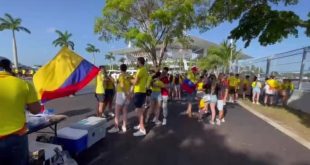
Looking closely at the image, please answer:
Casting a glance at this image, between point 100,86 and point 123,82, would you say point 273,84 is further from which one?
point 123,82

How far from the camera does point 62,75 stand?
554 centimetres

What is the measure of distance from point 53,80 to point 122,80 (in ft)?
7.33

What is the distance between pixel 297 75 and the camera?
14070mm

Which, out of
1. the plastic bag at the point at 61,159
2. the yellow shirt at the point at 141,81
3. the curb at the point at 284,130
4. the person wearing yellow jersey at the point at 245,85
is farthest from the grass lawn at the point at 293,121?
the plastic bag at the point at 61,159

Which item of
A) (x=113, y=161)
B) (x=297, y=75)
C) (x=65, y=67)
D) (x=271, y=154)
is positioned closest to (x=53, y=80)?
(x=65, y=67)

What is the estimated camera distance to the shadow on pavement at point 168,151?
536 centimetres

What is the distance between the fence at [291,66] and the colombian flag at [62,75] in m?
10.8

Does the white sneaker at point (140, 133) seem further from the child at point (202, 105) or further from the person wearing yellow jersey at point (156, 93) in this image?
the child at point (202, 105)

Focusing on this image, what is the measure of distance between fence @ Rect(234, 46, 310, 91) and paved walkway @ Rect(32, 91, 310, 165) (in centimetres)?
601

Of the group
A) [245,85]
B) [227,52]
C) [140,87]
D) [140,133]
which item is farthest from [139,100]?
[227,52]

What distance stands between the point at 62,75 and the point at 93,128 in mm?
1210

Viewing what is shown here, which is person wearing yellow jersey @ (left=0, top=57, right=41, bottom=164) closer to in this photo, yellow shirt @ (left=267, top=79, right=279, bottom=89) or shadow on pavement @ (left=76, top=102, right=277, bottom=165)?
shadow on pavement @ (left=76, top=102, right=277, bottom=165)

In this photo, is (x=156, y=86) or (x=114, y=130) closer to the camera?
(x=114, y=130)

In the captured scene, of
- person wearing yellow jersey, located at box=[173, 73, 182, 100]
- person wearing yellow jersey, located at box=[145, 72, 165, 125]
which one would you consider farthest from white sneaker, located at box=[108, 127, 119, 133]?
person wearing yellow jersey, located at box=[173, 73, 182, 100]
